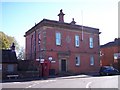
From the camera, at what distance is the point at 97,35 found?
43438mm

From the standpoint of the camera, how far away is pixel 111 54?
5272cm

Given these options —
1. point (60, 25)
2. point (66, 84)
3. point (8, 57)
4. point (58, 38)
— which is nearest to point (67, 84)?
point (66, 84)

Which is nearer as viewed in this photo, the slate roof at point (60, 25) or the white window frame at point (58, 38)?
the slate roof at point (60, 25)

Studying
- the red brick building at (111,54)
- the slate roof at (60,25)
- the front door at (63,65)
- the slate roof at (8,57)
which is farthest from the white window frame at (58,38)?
the red brick building at (111,54)

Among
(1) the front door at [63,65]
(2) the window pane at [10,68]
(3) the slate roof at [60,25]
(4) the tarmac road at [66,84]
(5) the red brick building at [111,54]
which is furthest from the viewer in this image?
(5) the red brick building at [111,54]

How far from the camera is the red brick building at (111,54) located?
167 ft

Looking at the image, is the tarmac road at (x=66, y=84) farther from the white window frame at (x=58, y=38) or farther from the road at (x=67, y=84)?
the white window frame at (x=58, y=38)

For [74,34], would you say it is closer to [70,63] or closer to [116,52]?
[70,63]

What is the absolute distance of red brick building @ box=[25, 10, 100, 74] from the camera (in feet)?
118

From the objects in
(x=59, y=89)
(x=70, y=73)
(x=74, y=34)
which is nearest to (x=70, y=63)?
(x=70, y=73)

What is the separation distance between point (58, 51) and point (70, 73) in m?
4.17

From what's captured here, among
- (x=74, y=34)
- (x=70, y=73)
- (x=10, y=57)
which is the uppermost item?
(x=74, y=34)

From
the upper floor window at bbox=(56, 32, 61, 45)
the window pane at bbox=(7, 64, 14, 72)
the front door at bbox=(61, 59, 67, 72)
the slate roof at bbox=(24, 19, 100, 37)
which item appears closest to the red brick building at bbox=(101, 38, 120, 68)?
the slate roof at bbox=(24, 19, 100, 37)

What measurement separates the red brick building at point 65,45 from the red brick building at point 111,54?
30.8 feet
